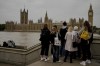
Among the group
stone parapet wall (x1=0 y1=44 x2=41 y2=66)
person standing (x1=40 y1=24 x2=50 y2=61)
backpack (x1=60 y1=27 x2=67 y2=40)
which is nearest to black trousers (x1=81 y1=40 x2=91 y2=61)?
backpack (x1=60 y1=27 x2=67 y2=40)

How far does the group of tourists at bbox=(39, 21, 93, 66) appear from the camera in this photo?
733cm

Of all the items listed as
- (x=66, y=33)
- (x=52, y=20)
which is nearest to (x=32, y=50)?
(x=66, y=33)

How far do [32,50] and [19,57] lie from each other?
65 cm

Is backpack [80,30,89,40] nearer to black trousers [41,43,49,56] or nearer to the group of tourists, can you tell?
the group of tourists

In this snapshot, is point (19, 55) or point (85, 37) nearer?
point (85, 37)

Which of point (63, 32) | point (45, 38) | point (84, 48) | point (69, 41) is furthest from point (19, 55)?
point (84, 48)

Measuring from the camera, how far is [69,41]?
7.45 metres

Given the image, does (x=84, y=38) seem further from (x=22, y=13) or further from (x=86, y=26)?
(x=22, y=13)

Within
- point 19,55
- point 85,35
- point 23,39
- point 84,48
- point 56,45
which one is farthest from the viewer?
point 23,39

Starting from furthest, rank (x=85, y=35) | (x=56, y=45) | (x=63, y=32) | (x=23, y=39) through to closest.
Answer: (x=23, y=39)
(x=63, y=32)
(x=56, y=45)
(x=85, y=35)

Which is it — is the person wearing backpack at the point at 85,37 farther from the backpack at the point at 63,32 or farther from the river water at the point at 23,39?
the river water at the point at 23,39

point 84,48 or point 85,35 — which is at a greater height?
point 85,35

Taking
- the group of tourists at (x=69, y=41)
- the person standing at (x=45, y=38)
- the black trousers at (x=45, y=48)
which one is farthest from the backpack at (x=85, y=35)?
the black trousers at (x=45, y=48)

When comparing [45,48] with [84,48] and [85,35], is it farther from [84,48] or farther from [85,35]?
[85,35]
